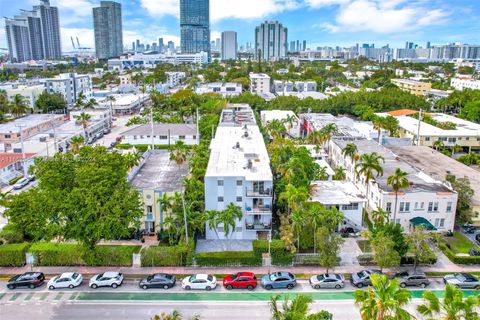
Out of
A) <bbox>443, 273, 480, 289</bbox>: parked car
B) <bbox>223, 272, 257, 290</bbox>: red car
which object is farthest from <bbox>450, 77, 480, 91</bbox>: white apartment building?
<bbox>223, 272, 257, 290</bbox>: red car

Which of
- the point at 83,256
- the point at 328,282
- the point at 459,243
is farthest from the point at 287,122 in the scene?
the point at 83,256

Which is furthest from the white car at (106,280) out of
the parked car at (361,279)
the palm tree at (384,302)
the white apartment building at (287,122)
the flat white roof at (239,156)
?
the white apartment building at (287,122)

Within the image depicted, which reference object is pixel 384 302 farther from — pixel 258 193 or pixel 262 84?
pixel 262 84

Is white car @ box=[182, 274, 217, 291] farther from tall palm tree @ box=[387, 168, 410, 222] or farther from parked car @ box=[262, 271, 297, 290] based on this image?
tall palm tree @ box=[387, 168, 410, 222]

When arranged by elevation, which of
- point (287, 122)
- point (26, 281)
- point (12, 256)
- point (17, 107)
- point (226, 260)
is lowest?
point (26, 281)

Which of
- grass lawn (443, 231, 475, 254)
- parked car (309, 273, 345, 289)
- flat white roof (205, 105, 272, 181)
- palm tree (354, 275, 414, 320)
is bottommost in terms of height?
grass lawn (443, 231, 475, 254)

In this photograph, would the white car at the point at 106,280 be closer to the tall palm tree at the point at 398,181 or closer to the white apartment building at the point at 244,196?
the white apartment building at the point at 244,196

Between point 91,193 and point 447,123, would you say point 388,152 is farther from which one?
point 91,193

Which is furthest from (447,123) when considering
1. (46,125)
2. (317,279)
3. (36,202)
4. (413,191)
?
(46,125)
